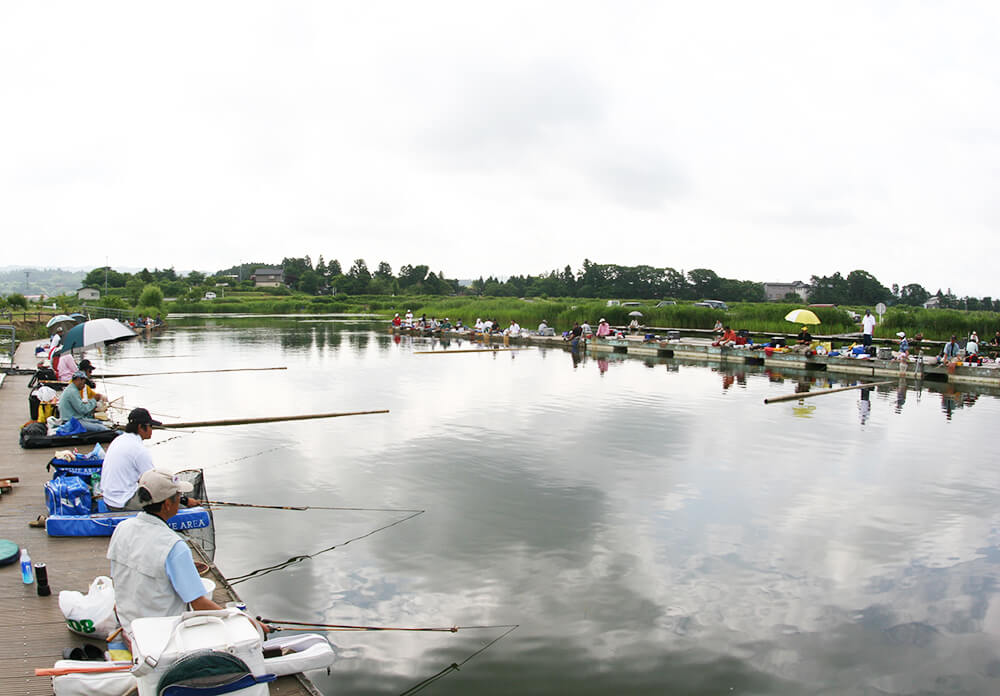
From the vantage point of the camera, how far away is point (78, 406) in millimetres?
10383

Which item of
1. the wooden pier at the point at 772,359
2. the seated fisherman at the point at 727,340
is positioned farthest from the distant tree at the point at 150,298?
the seated fisherman at the point at 727,340

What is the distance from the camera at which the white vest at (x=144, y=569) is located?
3.90m

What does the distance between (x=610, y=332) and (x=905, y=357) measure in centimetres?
1616

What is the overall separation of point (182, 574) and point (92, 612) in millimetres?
1282

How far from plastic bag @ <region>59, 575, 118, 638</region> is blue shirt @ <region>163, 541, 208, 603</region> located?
3.53 feet

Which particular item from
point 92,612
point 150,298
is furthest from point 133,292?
point 92,612

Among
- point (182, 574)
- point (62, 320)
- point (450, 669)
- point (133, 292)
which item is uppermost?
point (133, 292)

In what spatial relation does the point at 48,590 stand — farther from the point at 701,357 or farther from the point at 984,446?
the point at 701,357

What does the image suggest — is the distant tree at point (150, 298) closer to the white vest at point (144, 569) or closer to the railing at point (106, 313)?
the railing at point (106, 313)

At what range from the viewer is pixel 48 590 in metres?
5.34

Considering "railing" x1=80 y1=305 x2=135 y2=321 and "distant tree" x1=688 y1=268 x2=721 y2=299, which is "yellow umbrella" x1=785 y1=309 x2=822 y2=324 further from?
"distant tree" x1=688 y1=268 x2=721 y2=299

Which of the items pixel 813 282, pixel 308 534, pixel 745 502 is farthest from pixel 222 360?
pixel 813 282

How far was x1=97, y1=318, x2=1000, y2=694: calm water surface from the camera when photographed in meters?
6.08

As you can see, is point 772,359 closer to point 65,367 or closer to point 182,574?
point 65,367
